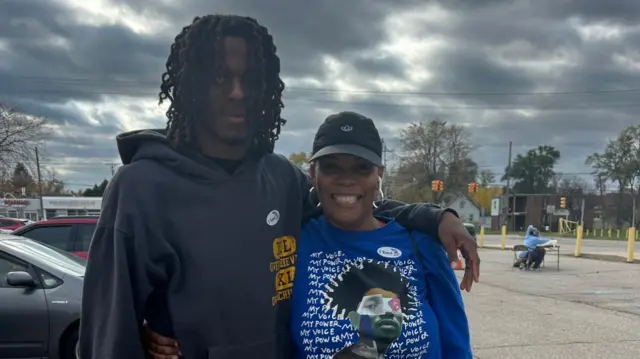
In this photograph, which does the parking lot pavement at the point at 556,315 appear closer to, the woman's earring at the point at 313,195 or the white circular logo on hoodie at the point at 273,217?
the woman's earring at the point at 313,195

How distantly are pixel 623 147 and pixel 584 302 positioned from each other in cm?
6761

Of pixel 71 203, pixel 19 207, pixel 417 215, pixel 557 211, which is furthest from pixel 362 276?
pixel 557 211

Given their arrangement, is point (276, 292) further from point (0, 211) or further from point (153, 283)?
point (0, 211)

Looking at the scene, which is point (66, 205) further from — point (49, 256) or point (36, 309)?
point (36, 309)

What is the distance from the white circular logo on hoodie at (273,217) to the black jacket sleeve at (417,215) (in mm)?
551

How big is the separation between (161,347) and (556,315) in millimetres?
7984

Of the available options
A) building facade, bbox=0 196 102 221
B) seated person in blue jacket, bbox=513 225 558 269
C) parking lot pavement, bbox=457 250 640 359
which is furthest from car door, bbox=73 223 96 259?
building facade, bbox=0 196 102 221

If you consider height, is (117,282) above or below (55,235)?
above

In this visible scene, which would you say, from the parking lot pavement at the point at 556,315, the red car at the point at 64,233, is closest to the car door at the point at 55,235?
the red car at the point at 64,233

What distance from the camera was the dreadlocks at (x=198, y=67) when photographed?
1.83 meters

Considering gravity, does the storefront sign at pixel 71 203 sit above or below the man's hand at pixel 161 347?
below

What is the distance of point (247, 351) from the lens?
175 centimetres

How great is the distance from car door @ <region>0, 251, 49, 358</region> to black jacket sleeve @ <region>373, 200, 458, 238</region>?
4.53m

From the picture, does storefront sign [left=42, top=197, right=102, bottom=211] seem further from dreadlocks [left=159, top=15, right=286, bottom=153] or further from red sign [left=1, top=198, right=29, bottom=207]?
dreadlocks [left=159, top=15, right=286, bottom=153]
